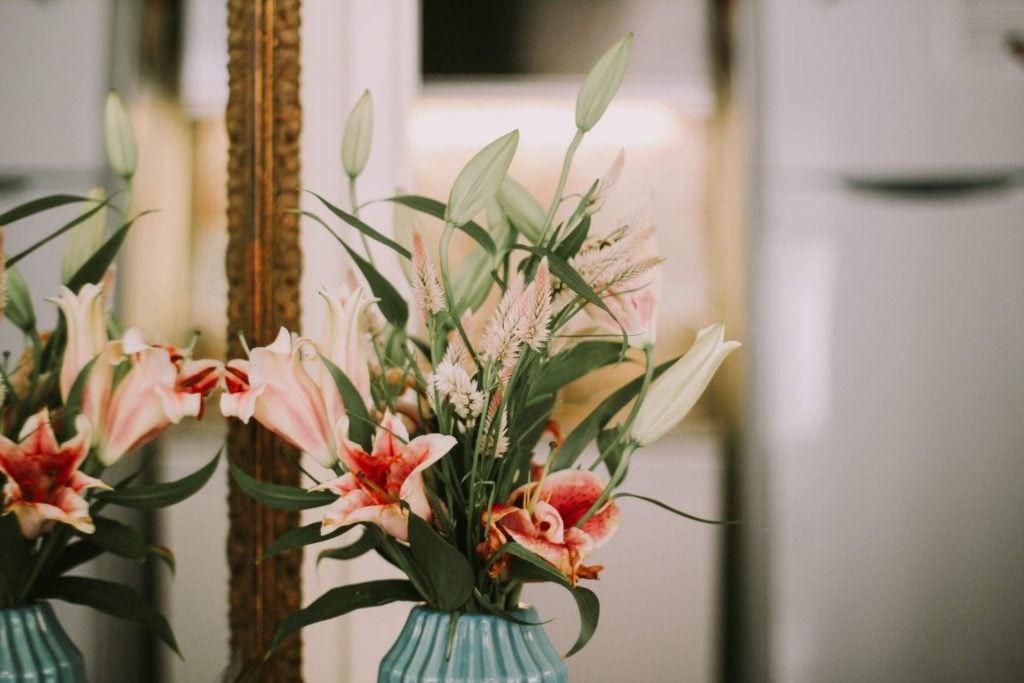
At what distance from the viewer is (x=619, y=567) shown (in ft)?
4.77

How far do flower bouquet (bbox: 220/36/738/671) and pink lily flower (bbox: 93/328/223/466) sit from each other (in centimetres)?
6

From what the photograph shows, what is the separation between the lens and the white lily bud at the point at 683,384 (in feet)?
2.16

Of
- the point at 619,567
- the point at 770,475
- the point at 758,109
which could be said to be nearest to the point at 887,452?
the point at 770,475

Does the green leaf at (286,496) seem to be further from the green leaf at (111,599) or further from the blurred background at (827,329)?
the blurred background at (827,329)

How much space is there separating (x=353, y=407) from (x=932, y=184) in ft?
3.43

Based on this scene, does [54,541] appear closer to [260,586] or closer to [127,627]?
[127,627]

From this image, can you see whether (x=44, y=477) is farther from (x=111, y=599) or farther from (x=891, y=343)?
(x=891, y=343)

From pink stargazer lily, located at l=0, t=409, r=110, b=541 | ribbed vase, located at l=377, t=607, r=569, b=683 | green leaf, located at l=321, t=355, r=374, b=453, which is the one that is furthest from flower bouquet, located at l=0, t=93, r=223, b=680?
ribbed vase, located at l=377, t=607, r=569, b=683

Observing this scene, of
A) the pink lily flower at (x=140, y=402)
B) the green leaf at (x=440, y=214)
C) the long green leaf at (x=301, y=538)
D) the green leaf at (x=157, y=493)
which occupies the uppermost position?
the green leaf at (x=440, y=214)

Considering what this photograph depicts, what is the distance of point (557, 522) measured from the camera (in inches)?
23.8

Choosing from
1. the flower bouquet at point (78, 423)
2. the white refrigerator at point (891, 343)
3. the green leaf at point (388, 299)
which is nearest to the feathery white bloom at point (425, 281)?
the green leaf at point (388, 299)

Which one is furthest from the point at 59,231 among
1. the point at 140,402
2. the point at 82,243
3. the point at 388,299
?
the point at 388,299

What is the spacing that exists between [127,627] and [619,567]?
85cm

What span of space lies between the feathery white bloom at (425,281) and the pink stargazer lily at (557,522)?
0.46 ft
